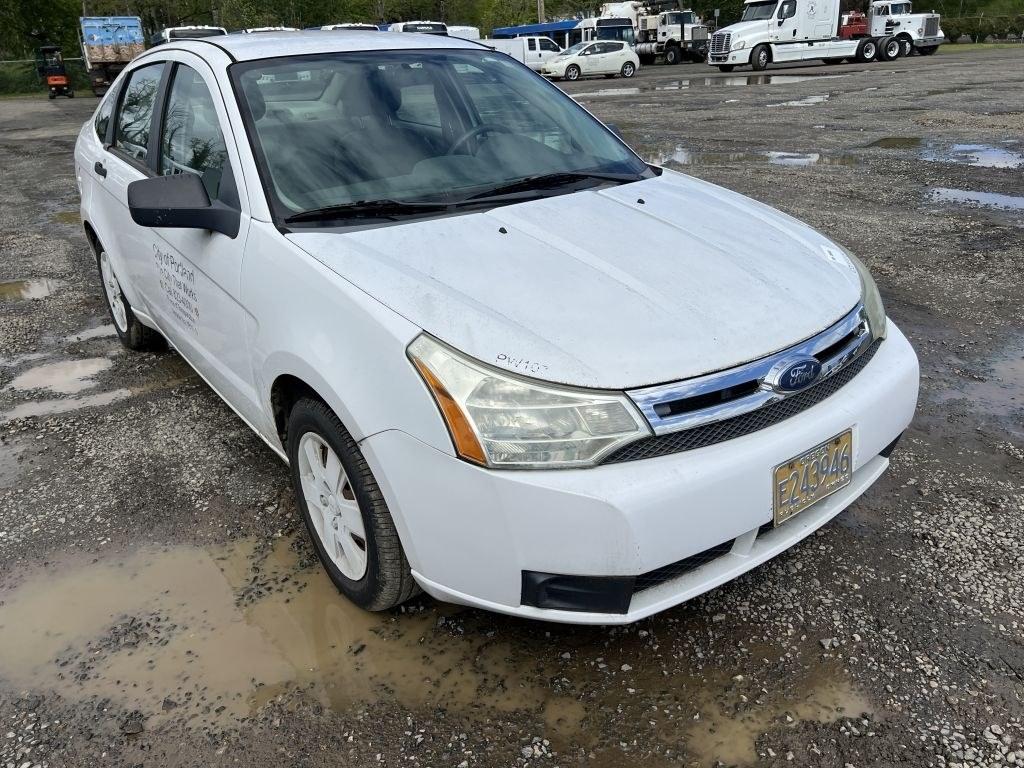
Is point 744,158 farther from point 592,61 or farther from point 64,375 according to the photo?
point 592,61

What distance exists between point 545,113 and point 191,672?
100 inches

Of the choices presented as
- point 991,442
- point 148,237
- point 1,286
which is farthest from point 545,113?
point 1,286

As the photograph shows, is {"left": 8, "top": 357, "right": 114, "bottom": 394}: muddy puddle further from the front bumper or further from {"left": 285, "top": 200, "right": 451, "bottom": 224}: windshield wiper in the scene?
the front bumper

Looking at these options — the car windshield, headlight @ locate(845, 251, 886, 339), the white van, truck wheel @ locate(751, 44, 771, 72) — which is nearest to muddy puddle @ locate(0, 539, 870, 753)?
headlight @ locate(845, 251, 886, 339)

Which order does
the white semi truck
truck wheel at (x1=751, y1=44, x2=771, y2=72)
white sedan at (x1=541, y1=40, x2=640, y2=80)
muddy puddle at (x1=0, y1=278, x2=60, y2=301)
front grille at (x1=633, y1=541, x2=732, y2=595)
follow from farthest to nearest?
1. white sedan at (x1=541, y1=40, x2=640, y2=80)
2. truck wheel at (x1=751, y1=44, x2=771, y2=72)
3. the white semi truck
4. muddy puddle at (x1=0, y1=278, x2=60, y2=301)
5. front grille at (x1=633, y1=541, x2=732, y2=595)

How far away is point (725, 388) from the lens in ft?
6.45

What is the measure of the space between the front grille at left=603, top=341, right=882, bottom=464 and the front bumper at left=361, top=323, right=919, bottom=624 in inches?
0.7

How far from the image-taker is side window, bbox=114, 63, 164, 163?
144 inches

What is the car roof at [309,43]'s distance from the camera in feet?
10.1

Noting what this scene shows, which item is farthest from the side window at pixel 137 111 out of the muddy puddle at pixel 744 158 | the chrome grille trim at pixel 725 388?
the muddy puddle at pixel 744 158

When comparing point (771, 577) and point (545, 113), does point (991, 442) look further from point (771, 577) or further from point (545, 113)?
point (545, 113)

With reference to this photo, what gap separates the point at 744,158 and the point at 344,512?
29.9ft

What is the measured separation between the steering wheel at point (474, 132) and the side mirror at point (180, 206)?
0.85 metres

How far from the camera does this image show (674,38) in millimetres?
39938
